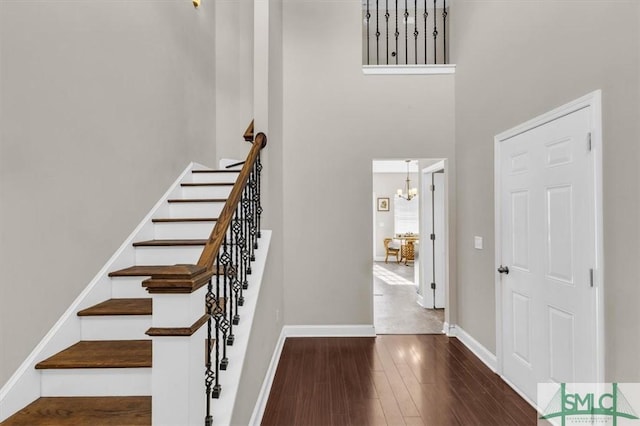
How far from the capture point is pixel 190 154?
12.5ft

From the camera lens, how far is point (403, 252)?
10797mm

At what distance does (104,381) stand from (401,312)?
413 cm

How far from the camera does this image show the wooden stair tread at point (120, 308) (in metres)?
2.03

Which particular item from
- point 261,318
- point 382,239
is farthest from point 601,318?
point 382,239

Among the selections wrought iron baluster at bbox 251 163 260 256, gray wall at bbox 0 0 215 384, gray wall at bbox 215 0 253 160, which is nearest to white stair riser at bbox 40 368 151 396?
gray wall at bbox 0 0 215 384

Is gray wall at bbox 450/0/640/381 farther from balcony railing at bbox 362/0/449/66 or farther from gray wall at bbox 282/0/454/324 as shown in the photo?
Result: balcony railing at bbox 362/0/449/66

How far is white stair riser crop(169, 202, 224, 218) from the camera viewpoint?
3123 mm

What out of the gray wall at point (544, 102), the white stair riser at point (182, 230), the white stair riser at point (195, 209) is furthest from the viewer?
the white stair riser at point (195, 209)

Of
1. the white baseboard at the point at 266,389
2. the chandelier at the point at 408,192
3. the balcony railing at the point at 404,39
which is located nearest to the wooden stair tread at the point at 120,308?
the white baseboard at the point at 266,389

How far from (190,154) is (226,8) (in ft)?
7.71

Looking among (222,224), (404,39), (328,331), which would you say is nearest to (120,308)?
(222,224)

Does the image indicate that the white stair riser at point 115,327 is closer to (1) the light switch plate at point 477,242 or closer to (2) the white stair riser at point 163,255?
(2) the white stair riser at point 163,255

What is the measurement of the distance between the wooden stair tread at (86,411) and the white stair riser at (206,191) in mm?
1998

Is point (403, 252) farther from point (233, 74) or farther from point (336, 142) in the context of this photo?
point (233, 74)
